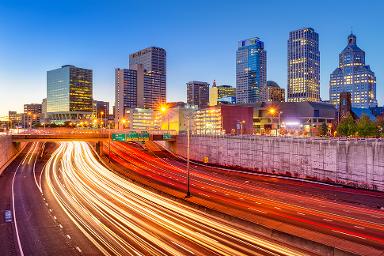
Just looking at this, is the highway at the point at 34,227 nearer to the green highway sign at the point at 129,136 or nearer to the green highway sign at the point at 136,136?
the green highway sign at the point at 129,136

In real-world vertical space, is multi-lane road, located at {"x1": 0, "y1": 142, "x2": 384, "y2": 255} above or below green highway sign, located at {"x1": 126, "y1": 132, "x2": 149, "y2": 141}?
below

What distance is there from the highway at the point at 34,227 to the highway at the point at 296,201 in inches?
638

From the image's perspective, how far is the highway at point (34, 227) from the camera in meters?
26.9

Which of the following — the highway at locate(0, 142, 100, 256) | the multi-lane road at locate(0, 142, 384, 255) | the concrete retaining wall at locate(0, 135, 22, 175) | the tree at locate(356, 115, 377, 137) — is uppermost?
the tree at locate(356, 115, 377, 137)

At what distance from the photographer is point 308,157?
62219mm

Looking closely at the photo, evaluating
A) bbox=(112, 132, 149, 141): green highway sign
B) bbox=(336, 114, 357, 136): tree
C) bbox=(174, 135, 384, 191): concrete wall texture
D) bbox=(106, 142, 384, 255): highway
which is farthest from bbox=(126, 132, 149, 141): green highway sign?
bbox=(336, 114, 357, 136): tree

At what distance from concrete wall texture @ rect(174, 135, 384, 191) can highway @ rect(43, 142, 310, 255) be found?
3027cm

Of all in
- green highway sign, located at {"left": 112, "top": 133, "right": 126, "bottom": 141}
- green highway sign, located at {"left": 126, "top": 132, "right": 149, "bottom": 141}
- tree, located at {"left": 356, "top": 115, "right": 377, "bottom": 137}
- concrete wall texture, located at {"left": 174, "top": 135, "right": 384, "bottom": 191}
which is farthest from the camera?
tree, located at {"left": 356, "top": 115, "right": 377, "bottom": 137}

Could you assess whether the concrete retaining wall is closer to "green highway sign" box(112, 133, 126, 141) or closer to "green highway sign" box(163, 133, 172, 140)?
"green highway sign" box(112, 133, 126, 141)

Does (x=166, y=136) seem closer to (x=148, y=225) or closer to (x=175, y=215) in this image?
(x=175, y=215)

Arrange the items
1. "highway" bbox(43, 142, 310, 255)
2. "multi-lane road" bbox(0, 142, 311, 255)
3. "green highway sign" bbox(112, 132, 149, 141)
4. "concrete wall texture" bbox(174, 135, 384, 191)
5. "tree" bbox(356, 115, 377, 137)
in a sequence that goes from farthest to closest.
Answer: "tree" bbox(356, 115, 377, 137)
"green highway sign" bbox(112, 132, 149, 141)
"concrete wall texture" bbox(174, 135, 384, 191)
"multi-lane road" bbox(0, 142, 311, 255)
"highway" bbox(43, 142, 310, 255)

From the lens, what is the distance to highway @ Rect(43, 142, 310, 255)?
81.7ft

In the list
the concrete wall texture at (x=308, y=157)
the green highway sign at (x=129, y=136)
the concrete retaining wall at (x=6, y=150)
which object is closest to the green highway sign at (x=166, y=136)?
the green highway sign at (x=129, y=136)

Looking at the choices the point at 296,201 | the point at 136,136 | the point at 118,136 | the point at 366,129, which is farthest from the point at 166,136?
the point at 296,201
